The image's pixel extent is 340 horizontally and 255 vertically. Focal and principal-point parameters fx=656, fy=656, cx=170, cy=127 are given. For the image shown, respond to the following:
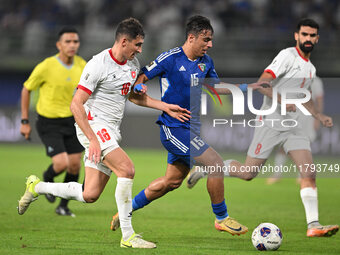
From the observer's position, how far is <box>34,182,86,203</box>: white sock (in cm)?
692

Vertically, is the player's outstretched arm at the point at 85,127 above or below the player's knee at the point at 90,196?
above

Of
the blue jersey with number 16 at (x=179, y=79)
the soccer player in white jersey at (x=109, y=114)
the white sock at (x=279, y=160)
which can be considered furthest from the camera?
the white sock at (x=279, y=160)

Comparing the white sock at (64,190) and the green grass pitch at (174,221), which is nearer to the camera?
the green grass pitch at (174,221)

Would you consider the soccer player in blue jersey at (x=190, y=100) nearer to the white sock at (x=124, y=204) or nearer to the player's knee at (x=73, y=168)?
the white sock at (x=124, y=204)

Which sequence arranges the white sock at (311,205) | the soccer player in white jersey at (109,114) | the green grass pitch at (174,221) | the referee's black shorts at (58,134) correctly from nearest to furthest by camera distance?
the soccer player in white jersey at (109,114)
the green grass pitch at (174,221)
the white sock at (311,205)
the referee's black shorts at (58,134)

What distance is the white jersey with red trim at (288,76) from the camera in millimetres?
7805

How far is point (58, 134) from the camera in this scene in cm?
924

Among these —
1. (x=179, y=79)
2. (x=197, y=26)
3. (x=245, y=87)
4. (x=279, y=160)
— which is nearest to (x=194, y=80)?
(x=179, y=79)

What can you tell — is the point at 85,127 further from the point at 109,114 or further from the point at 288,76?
the point at 288,76

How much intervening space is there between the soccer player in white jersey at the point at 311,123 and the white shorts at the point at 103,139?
247cm

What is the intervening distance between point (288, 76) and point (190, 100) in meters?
1.48

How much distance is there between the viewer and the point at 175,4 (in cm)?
2228

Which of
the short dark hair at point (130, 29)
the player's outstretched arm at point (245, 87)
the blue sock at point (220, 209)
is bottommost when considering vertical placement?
the blue sock at point (220, 209)

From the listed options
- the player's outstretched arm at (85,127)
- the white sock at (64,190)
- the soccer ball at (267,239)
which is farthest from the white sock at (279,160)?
the player's outstretched arm at (85,127)
